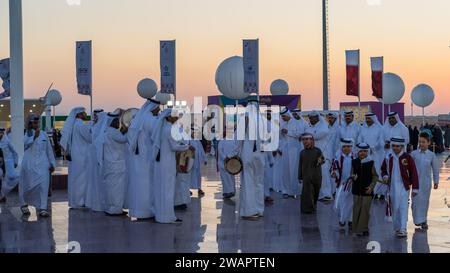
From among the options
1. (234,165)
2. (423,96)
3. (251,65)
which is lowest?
(234,165)

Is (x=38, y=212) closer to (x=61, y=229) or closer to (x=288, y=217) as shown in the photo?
(x=61, y=229)

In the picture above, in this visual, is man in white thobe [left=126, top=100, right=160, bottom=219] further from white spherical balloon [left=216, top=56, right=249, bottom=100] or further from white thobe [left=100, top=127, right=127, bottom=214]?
white spherical balloon [left=216, top=56, right=249, bottom=100]

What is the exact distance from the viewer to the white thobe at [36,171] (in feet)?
35.7

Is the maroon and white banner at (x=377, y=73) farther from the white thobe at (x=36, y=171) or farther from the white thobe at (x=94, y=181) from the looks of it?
the white thobe at (x=36, y=171)

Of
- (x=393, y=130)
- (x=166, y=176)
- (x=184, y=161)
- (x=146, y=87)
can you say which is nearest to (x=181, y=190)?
(x=184, y=161)

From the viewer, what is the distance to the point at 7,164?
12.5 m

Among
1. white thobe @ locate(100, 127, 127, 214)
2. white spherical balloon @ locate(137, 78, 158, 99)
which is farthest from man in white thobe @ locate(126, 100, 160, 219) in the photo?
white spherical balloon @ locate(137, 78, 158, 99)

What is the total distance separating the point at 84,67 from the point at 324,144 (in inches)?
229

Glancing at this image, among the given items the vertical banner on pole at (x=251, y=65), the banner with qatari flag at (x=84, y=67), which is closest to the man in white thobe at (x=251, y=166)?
the vertical banner on pole at (x=251, y=65)

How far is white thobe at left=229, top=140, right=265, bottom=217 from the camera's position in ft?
34.5

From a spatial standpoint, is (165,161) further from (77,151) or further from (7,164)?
(7,164)

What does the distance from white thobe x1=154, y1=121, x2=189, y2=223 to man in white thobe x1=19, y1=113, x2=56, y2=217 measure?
78.8 inches

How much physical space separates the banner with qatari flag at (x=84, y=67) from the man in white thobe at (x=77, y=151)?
3482 mm
